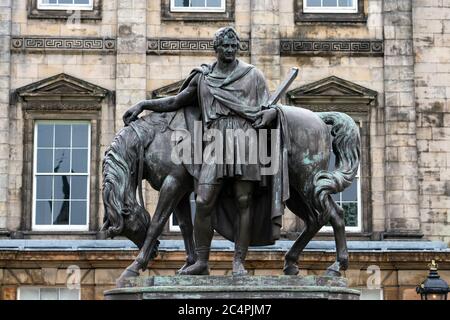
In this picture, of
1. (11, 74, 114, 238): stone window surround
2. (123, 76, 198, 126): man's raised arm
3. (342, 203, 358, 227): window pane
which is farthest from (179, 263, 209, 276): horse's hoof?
(342, 203, 358, 227): window pane

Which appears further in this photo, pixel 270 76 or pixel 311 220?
pixel 270 76

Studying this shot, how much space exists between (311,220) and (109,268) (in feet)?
56.0

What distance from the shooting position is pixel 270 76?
1232 inches

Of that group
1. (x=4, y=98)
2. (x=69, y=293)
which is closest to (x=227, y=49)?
(x=69, y=293)

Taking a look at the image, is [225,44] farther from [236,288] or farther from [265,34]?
[265,34]

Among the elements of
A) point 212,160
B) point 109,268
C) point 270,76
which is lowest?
point 109,268

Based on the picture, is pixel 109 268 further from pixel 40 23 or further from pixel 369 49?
pixel 369 49

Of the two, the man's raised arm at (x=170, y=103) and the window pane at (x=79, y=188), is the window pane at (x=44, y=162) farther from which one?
the man's raised arm at (x=170, y=103)

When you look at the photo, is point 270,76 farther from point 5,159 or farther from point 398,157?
point 5,159

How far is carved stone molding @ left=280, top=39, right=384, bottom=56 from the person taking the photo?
3176cm

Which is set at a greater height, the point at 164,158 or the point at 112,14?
the point at 112,14

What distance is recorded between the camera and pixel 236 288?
→ 1235 centimetres

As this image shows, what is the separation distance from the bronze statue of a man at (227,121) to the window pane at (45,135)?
58.4 ft

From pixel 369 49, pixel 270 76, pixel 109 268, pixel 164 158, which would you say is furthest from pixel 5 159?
pixel 164 158
